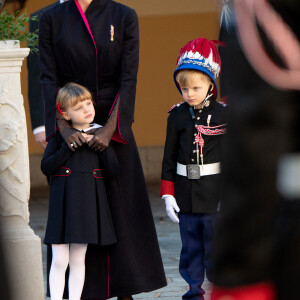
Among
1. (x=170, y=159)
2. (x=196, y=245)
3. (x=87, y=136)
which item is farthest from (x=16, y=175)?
(x=196, y=245)

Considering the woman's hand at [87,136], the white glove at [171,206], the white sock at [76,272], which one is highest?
the woman's hand at [87,136]

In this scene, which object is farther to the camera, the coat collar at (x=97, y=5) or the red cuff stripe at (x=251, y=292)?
the coat collar at (x=97, y=5)

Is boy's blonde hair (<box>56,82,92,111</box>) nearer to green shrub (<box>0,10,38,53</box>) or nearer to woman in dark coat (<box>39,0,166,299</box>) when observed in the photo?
woman in dark coat (<box>39,0,166,299</box>)

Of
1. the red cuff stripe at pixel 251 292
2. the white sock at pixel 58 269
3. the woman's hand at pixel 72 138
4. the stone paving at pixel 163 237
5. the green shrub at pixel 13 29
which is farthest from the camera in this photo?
the stone paving at pixel 163 237

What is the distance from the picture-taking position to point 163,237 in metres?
7.96

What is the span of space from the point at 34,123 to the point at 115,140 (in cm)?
106

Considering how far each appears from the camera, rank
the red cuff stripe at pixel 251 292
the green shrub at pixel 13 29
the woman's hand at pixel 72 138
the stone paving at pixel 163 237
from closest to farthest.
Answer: the red cuff stripe at pixel 251 292 → the woman's hand at pixel 72 138 → the green shrub at pixel 13 29 → the stone paving at pixel 163 237

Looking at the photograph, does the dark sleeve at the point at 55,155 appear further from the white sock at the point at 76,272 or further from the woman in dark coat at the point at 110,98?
the white sock at the point at 76,272

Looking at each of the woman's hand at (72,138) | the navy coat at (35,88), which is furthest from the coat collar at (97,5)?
the navy coat at (35,88)

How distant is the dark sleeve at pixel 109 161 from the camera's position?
4672mm

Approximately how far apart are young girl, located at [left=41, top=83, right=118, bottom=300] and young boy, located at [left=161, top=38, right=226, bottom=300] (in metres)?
0.34

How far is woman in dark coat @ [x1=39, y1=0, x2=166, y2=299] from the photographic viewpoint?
4672 millimetres

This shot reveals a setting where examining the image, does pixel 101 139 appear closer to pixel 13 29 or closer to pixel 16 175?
pixel 16 175

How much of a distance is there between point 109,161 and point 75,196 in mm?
236
